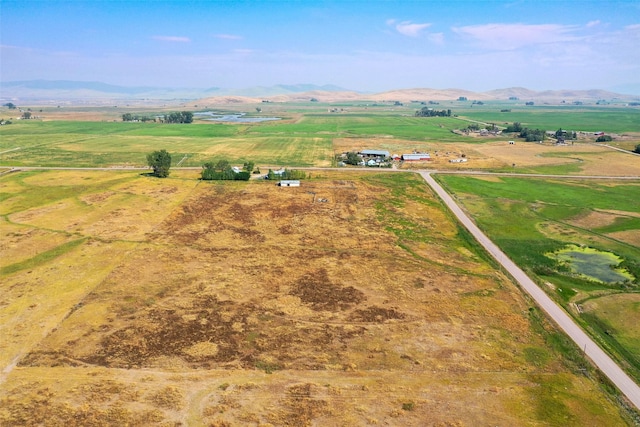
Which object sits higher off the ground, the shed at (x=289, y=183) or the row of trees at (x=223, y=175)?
the row of trees at (x=223, y=175)

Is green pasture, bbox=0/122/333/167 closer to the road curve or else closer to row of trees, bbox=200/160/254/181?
row of trees, bbox=200/160/254/181

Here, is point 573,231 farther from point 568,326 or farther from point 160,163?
point 160,163

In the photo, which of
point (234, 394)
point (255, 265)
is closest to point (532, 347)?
point (234, 394)

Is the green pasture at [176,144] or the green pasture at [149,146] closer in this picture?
the green pasture at [149,146]

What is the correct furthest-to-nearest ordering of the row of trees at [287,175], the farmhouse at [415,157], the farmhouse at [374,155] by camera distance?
the farmhouse at [415,157]
the farmhouse at [374,155]
the row of trees at [287,175]

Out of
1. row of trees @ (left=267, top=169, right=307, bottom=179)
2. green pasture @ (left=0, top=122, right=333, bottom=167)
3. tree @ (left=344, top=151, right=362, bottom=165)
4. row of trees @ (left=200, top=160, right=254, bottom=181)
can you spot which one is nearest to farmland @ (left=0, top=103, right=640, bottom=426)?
row of trees @ (left=200, top=160, right=254, bottom=181)

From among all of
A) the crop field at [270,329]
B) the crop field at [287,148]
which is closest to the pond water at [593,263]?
the crop field at [270,329]

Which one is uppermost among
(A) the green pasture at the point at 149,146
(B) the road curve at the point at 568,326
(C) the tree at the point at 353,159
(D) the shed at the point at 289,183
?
(A) the green pasture at the point at 149,146

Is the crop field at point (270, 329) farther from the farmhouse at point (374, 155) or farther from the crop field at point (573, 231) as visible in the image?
the farmhouse at point (374, 155)
